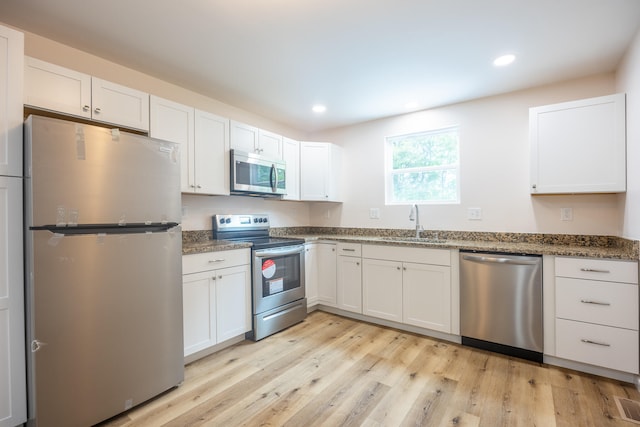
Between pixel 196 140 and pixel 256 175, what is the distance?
71 centimetres

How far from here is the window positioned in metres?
3.40

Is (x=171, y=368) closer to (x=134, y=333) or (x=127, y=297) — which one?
(x=134, y=333)

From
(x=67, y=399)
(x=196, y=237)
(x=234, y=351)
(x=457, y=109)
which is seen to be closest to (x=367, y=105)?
(x=457, y=109)

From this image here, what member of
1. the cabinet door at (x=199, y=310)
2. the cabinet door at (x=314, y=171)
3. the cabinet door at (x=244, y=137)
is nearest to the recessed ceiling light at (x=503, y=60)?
the cabinet door at (x=314, y=171)

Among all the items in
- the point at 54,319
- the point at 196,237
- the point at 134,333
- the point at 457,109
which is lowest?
the point at 134,333

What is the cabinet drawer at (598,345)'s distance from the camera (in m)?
2.03

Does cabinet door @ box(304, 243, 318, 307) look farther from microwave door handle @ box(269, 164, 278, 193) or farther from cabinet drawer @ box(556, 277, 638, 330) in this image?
cabinet drawer @ box(556, 277, 638, 330)

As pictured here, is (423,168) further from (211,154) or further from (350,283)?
(211,154)

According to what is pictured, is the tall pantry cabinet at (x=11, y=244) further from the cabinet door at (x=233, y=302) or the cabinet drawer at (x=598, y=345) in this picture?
the cabinet drawer at (x=598, y=345)

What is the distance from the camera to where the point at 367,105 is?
335 cm

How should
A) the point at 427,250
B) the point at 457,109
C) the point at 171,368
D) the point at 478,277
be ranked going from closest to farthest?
the point at 171,368 → the point at 478,277 → the point at 427,250 → the point at 457,109

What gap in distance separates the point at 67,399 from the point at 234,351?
124 centimetres

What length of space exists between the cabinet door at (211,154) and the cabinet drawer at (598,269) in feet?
9.69

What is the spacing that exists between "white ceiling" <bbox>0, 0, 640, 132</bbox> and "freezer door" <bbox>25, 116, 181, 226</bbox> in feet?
2.64
